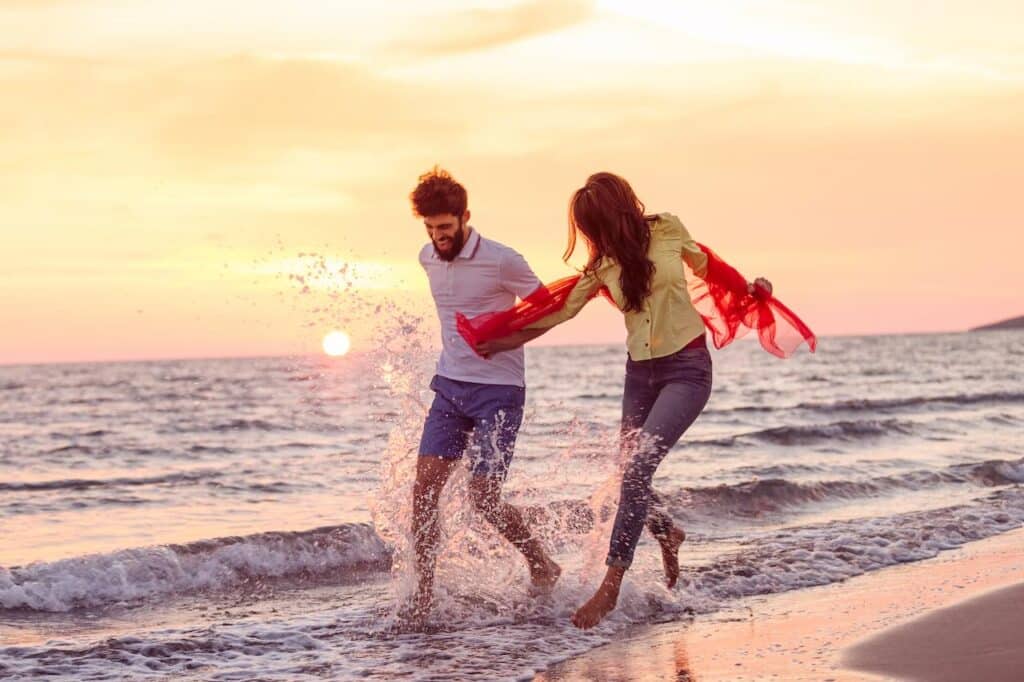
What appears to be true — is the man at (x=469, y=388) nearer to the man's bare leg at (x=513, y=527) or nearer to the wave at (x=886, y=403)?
the man's bare leg at (x=513, y=527)

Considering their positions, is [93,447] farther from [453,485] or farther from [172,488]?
[453,485]

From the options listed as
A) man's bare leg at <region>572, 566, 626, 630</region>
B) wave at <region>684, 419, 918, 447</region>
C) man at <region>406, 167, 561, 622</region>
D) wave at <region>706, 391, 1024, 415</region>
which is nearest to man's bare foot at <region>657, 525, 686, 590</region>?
man's bare leg at <region>572, 566, 626, 630</region>

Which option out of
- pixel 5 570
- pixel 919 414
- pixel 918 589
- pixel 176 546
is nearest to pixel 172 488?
pixel 176 546

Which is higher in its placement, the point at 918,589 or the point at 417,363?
the point at 417,363

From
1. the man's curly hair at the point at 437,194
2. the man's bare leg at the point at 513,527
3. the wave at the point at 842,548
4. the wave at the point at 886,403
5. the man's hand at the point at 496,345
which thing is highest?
the man's curly hair at the point at 437,194

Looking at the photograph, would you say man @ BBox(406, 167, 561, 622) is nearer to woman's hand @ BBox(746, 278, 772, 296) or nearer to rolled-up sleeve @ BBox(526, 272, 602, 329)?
rolled-up sleeve @ BBox(526, 272, 602, 329)

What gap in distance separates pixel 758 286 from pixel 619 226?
3.65 ft

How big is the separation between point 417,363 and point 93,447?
640 inches

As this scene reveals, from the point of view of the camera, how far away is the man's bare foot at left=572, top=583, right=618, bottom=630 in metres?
6.18

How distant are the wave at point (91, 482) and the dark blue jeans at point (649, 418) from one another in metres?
10.8

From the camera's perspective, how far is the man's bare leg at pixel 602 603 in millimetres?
6180

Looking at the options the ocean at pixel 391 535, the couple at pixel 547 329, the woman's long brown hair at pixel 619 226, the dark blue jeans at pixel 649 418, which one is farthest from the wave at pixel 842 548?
the woman's long brown hair at pixel 619 226

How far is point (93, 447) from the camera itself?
22062 millimetres

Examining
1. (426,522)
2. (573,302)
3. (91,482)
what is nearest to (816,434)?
(91,482)
